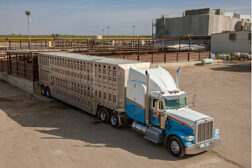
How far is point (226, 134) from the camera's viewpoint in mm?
12969

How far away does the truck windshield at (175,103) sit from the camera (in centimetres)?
1092

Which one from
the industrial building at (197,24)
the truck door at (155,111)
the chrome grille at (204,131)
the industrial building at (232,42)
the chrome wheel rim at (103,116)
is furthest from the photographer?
the industrial building at (197,24)

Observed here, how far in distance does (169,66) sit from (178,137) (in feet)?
100

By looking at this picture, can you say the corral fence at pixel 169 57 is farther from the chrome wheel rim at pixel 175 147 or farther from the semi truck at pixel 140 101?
the chrome wheel rim at pixel 175 147

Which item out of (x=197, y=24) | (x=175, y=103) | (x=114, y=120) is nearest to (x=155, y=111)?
(x=175, y=103)

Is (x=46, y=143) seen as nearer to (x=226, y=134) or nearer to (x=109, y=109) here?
(x=109, y=109)

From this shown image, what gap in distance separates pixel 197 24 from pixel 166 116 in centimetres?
6810

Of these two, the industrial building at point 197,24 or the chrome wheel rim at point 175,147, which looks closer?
the chrome wheel rim at point 175,147

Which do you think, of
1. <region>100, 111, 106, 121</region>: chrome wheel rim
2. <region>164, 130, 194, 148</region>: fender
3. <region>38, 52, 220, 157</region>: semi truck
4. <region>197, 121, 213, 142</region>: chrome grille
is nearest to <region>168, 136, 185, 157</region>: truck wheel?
<region>38, 52, 220, 157</region>: semi truck

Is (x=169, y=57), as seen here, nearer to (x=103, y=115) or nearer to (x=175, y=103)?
(x=103, y=115)

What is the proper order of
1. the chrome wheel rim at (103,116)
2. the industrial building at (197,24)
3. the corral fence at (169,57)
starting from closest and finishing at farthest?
1. the chrome wheel rim at (103,116)
2. the corral fence at (169,57)
3. the industrial building at (197,24)

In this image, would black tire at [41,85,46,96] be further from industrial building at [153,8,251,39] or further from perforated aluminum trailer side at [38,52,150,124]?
industrial building at [153,8,251,39]

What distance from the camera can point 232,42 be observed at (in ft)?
182

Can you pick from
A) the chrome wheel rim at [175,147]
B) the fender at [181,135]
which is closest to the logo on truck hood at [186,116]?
the fender at [181,135]
